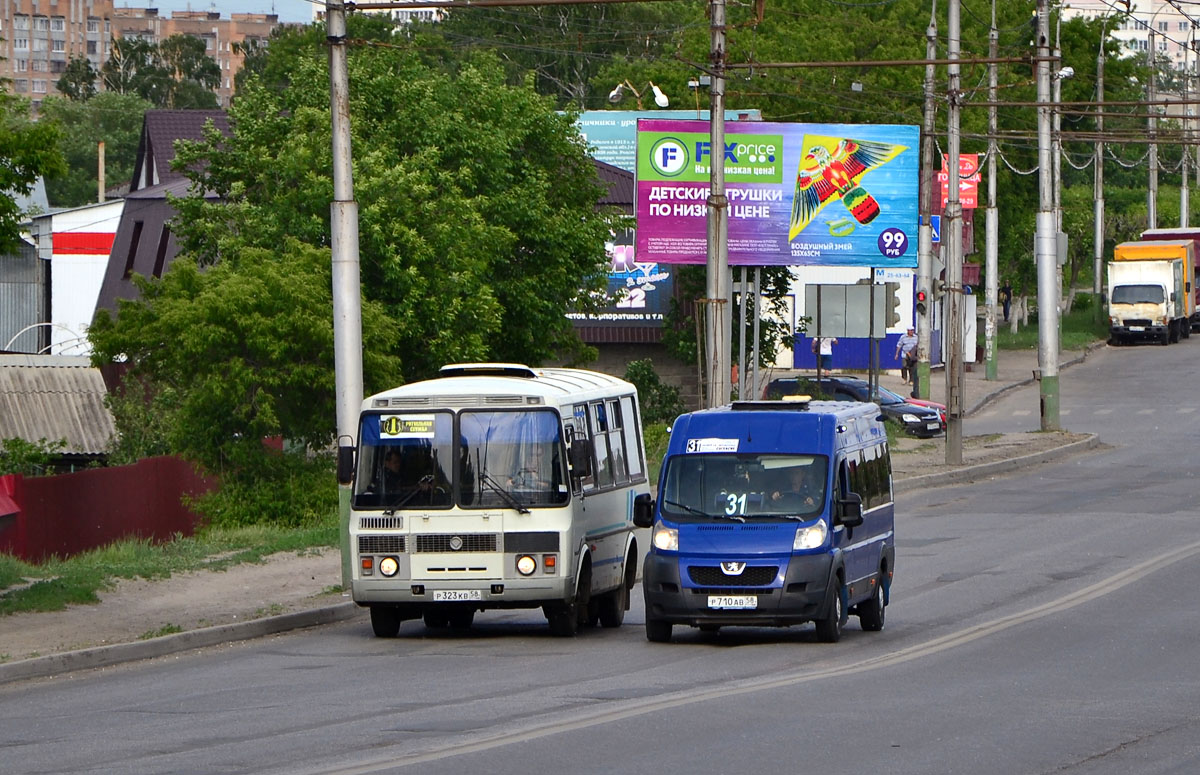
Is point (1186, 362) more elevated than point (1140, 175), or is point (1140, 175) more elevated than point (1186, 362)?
point (1140, 175)

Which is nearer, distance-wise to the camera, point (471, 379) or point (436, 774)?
point (436, 774)

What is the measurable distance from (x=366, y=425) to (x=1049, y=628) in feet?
22.7

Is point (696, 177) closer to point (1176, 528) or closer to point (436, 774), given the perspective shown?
point (1176, 528)

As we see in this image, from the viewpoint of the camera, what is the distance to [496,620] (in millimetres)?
19609

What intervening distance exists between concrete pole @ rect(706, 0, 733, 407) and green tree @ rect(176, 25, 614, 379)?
5245 mm

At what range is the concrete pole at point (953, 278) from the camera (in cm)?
Answer: 3534

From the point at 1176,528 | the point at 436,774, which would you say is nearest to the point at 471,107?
the point at 1176,528

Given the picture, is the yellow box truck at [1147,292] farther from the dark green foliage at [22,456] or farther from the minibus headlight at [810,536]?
the minibus headlight at [810,536]

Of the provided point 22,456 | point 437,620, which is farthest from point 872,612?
point 22,456

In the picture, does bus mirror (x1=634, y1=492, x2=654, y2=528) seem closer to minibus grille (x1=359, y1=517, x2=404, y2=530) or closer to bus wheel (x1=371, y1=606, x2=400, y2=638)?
minibus grille (x1=359, y1=517, x2=404, y2=530)

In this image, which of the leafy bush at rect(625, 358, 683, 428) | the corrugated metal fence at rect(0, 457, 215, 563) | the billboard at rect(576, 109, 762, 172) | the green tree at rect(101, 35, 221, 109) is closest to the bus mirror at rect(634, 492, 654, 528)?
the corrugated metal fence at rect(0, 457, 215, 563)

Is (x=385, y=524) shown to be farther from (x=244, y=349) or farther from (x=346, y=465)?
(x=244, y=349)

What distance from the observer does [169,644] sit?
54.1 feet

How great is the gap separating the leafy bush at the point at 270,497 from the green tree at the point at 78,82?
10927 centimetres
